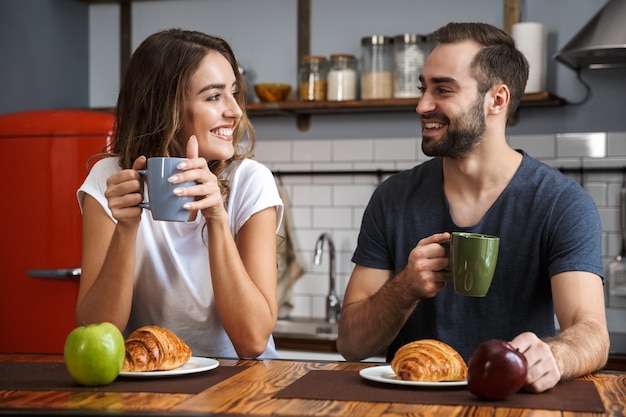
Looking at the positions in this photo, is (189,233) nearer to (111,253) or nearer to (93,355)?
(111,253)

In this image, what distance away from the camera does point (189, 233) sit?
212cm

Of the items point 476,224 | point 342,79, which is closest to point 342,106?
point 342,79

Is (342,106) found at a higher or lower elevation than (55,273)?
higher

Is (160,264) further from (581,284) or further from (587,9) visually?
(587,9)

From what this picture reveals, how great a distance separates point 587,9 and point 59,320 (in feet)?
7.90

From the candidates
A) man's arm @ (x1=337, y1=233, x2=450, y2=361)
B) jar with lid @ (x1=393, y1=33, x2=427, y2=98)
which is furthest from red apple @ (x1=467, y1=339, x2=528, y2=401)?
jar with lid @ (x1=393, y1=33, x2=427, y2=98)

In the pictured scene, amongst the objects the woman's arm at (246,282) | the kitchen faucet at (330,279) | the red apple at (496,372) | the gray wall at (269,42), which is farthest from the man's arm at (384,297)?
the gray wall at (269,42)

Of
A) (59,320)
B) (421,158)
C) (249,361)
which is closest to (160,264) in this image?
(249,361)

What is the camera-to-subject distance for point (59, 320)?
3.42 meters

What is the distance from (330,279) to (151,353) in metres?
2.46

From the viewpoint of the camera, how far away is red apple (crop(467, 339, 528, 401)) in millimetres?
1379

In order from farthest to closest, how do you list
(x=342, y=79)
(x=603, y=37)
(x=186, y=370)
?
(x=342, y=79) → (x=603, y=37) → (x=186, y=370)

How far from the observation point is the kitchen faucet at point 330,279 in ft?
12.7

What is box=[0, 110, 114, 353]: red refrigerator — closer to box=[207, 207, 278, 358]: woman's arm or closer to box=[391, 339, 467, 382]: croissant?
box=[207, 207, 278, 358]: woman's arm
